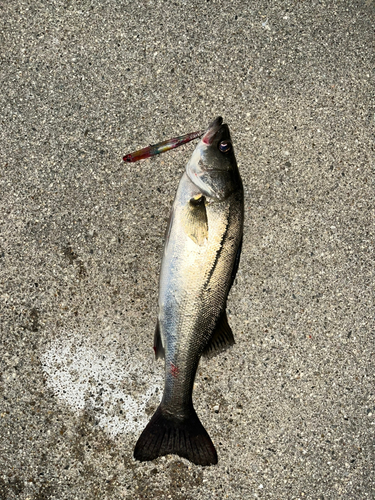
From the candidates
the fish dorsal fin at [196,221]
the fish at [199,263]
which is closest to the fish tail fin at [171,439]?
the fish at [199,263]

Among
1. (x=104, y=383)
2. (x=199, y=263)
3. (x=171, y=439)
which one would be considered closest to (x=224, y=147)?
(x=199, y=263)

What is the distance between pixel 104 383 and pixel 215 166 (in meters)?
1.93

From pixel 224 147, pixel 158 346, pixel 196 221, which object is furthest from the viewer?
pixel 158 346

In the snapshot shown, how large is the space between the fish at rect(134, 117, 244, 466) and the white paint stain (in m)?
0.39

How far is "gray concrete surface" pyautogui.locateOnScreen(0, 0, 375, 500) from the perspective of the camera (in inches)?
114

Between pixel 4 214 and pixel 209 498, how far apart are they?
2863mm

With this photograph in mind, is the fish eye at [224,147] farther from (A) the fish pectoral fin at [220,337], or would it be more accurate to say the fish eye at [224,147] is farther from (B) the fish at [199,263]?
(A) the fish pectoral fin at [220,337]

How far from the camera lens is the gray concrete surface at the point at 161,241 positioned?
114 inches

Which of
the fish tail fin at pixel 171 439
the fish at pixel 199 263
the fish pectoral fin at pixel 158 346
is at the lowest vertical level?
the fish tail fin at pixel 171 439

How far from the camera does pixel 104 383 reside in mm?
2926

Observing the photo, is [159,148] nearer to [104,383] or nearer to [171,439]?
[104,383]

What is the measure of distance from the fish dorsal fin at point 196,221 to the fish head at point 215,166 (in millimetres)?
105

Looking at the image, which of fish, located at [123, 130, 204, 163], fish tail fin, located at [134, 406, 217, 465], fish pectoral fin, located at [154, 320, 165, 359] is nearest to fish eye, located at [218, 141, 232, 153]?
fish, located at [123, 130, 204, 163]

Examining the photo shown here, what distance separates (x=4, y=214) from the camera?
116 inches
